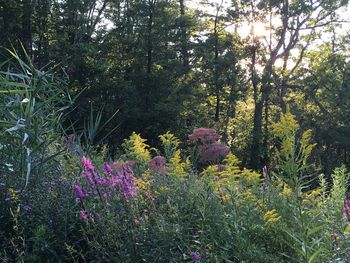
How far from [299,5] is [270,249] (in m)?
22.7

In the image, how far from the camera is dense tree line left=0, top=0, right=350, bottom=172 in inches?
789

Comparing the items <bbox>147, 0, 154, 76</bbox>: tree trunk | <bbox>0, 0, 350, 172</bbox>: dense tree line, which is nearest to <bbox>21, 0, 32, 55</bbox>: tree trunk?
<bbox>0, 0, 350, 172</bbox>: dense tree line

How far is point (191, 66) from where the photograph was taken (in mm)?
23062

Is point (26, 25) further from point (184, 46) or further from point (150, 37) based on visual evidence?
point (184, 46)

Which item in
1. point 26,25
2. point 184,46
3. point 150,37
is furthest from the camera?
point 184,46

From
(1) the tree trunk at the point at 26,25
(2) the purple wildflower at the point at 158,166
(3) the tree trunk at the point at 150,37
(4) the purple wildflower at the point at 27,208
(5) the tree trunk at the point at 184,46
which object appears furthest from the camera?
(5) the tree trunk at the point at 184,46

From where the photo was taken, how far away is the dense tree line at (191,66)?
65.7 feet

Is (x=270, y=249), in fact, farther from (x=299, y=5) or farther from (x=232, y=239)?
(x=299, y=5)

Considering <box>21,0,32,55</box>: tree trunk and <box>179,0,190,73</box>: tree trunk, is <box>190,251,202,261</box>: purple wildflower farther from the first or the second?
<box>179,0,190,73</box>: tree trunk

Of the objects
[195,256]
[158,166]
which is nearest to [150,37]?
[158,166]

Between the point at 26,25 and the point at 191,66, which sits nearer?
the point at 26,25

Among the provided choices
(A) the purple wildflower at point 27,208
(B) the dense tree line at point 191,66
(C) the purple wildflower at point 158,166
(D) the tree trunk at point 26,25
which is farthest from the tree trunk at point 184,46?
(A) the purple wildflower at point 27,208

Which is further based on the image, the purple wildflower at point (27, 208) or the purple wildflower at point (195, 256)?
the purple wildflower at point (27, 208)

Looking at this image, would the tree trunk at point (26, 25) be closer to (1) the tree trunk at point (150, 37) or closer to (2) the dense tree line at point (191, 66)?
(2) the dense tree line at point (191, 66)
